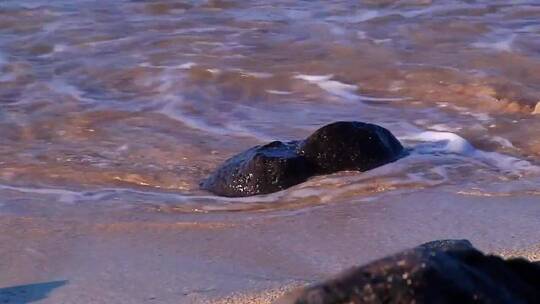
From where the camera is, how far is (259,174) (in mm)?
4359

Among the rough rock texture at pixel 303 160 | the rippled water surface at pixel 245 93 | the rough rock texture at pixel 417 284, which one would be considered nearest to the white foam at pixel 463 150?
the rippled water surface at pixel 245 93

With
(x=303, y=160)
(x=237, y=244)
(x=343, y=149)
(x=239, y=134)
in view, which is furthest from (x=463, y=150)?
(x=237, y=244)

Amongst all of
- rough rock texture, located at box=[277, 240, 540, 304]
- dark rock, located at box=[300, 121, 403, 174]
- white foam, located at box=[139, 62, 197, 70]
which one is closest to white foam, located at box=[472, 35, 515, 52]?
white foam, located at box=[139, 62, 197, 70]

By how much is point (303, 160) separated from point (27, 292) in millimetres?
1828

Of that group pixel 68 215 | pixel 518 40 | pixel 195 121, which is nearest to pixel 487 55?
pixel 518 40

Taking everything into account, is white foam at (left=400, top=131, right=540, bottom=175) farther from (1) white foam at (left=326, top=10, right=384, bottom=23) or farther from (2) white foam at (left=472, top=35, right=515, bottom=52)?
(1) white foam at (left=326, top=10, right=384, bottom=23)

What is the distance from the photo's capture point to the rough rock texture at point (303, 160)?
4.35 m

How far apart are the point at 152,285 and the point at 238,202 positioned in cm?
128

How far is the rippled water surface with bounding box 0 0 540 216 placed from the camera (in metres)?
4.43

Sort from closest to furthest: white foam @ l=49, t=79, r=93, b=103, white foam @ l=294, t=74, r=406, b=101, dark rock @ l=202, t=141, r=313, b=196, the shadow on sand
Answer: the shadow on sand < dark rock @ l=202, t=141, r=313, b=196 < white foam @ l=294, t=74, r=406, b=101 < white foam @ l=49, t=79, r=93, b=103

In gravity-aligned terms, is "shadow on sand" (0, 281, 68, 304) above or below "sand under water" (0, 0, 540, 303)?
above

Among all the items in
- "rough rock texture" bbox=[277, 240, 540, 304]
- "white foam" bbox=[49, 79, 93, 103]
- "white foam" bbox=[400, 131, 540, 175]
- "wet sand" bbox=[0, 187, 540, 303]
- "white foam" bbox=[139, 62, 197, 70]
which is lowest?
"white foam" bbox=[49, 79, 93, 103]

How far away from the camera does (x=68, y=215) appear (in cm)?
399

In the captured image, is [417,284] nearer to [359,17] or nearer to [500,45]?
[500,45]
